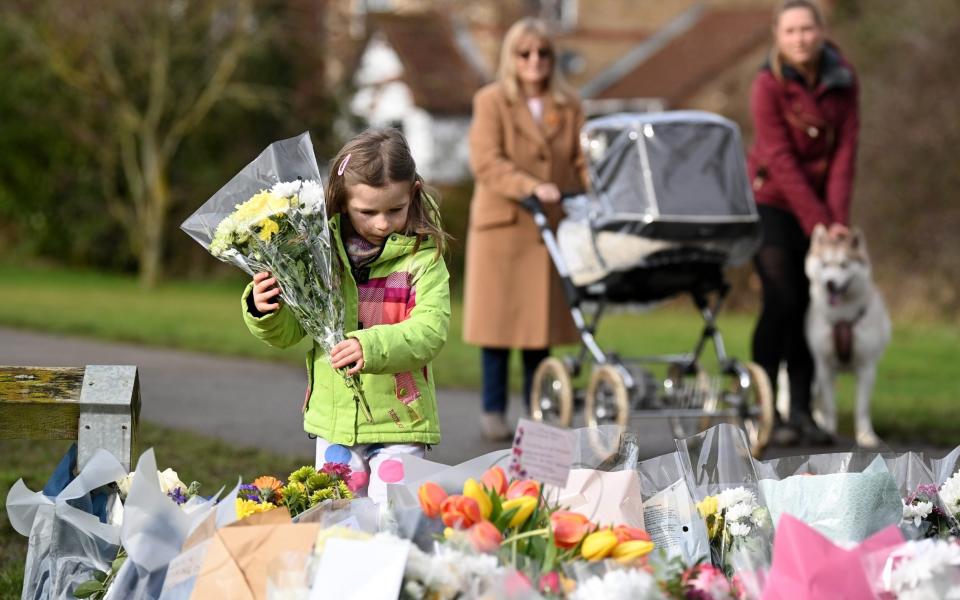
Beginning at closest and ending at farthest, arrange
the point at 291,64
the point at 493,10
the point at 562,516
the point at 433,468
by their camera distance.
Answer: the point at 562,516, the point at 433,468, the point at 493,10, the point at 291,64

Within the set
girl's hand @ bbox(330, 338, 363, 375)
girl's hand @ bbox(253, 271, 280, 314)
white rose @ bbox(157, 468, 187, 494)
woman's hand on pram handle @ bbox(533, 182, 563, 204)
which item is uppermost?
woman's hand on pram handle @ bbox(533, 182, 563, 204)

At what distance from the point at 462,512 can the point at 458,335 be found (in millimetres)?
13961

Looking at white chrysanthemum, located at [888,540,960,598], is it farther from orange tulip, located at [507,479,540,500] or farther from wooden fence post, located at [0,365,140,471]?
wooden fence post, located at [0,365,140,471]

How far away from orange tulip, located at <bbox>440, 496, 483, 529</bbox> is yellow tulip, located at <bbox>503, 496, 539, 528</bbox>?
93mm

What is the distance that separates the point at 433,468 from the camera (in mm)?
3504

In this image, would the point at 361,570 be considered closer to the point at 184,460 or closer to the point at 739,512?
the point at 739,512

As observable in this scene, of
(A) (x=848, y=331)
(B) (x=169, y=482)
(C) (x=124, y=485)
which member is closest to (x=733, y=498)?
(B) (x=169, y=482)

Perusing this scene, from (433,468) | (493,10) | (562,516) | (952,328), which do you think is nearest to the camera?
(562,516)

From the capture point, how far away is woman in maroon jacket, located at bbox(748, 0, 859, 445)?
7.92 meters

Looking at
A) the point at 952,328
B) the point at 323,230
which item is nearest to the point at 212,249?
the point at 323,230

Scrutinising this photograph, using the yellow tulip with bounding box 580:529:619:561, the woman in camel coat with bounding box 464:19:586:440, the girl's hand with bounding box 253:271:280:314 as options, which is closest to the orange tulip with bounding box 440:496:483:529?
the yellow tulip with bounding box 580:529:619:561

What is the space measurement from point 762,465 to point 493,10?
25.7m

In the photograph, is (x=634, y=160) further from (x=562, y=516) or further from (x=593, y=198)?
(x=562, y=516)

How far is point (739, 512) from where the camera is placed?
3609 mm
